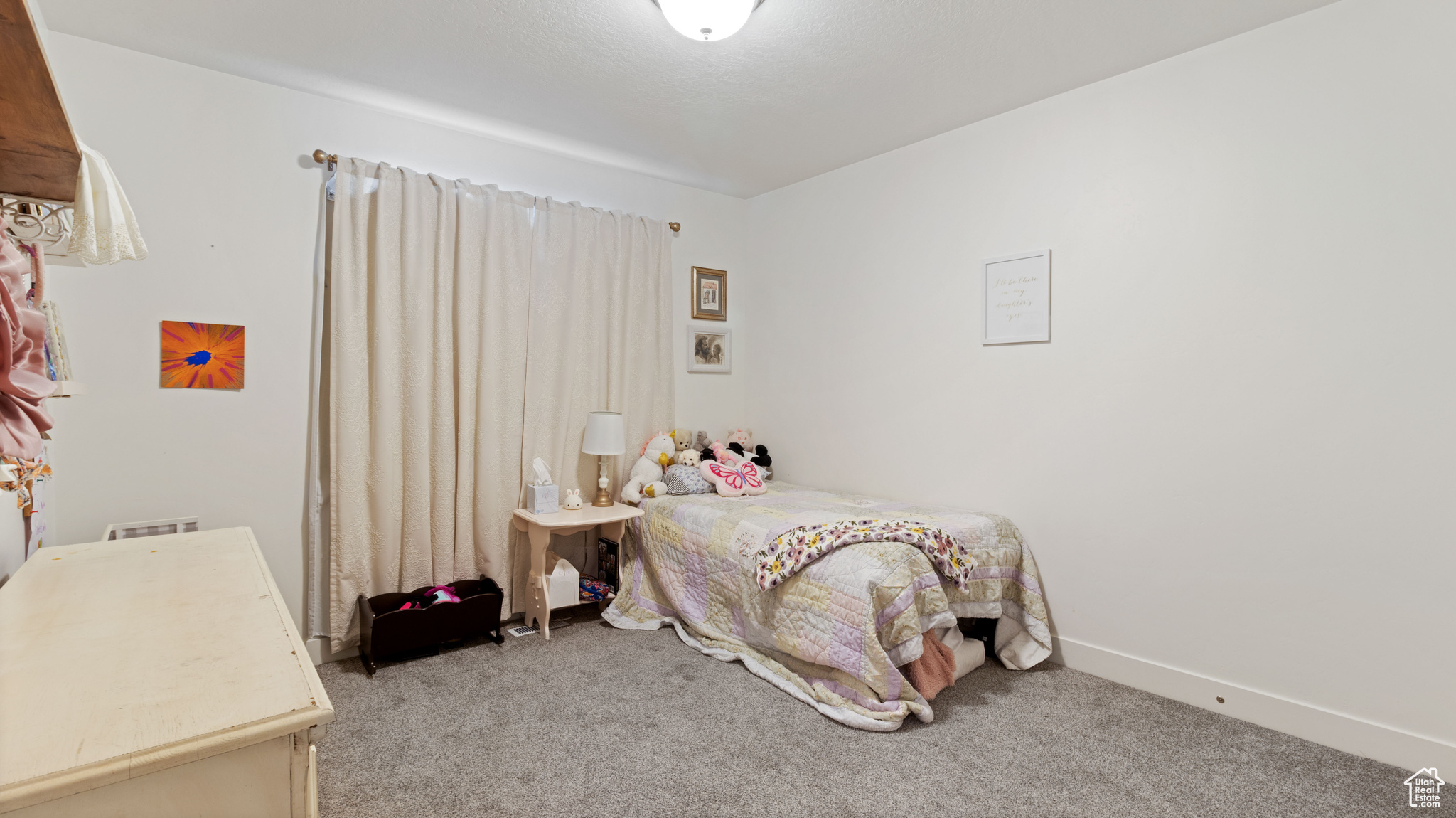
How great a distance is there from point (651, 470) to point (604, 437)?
0.38m

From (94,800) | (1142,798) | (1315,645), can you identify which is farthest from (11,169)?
(1315,645)

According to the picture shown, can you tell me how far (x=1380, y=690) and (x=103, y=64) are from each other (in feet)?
15.8

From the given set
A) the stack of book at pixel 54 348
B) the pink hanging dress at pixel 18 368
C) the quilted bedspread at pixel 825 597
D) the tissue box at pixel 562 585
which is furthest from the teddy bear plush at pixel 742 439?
the pink hanging dress at pixel 18 368

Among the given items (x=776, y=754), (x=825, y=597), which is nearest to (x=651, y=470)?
(x=825, y=597)

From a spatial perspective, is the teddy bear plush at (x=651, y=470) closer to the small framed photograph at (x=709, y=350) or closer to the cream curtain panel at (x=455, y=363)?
the cream curtain panel at (x=455, y=363)

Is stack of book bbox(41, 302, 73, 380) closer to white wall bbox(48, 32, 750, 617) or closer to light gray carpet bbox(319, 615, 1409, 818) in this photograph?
white wall bbox(48, 32, 750, 617)

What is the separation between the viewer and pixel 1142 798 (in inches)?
Answer: 75.1

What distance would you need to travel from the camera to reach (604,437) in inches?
→ 133

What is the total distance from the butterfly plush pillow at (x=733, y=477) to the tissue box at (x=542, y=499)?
771 mm

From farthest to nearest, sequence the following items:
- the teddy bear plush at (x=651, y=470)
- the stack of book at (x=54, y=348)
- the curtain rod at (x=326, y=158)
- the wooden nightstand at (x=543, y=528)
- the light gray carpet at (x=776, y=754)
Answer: the teddy bear plush at (x=651, y=470) → the wooden nightstand at (x=543, y=528) → the curtain rod at (x=326, y=158) → the light gray carpet at (x=776, y=754) → the stack of book at (x=54, y=348)

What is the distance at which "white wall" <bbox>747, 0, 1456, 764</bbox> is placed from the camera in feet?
6.75

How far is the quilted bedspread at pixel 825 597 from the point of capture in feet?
7.61

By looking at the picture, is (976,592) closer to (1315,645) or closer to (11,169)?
(1315,645)

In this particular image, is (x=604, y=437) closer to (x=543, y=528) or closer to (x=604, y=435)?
(x=604, y=435)
